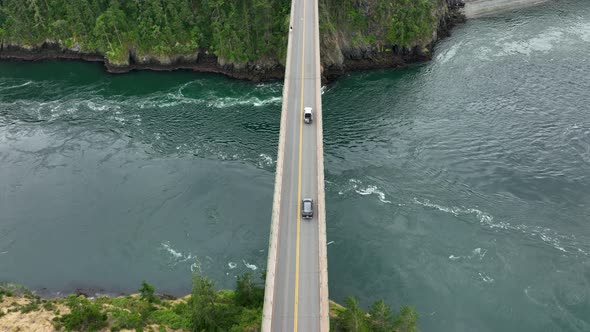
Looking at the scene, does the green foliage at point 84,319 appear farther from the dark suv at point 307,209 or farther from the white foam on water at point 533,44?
the white foam on water at point 533,44

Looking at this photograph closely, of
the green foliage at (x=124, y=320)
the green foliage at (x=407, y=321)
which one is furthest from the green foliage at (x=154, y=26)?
the green foliage at (x=407, y=321)

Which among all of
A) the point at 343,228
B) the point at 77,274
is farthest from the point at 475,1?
the point at 77,274

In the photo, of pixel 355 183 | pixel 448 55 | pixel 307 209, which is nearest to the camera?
pixel 307 209

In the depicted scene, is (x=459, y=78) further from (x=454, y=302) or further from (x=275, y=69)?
(x=454, y=302)

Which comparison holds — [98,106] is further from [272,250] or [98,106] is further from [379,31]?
[379,31]

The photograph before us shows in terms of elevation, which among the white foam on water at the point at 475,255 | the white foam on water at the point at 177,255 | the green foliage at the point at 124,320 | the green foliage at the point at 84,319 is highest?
the green foliage at the point at 84,319

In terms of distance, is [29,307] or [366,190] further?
[366,190]

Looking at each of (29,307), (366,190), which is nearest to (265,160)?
(366,190)
